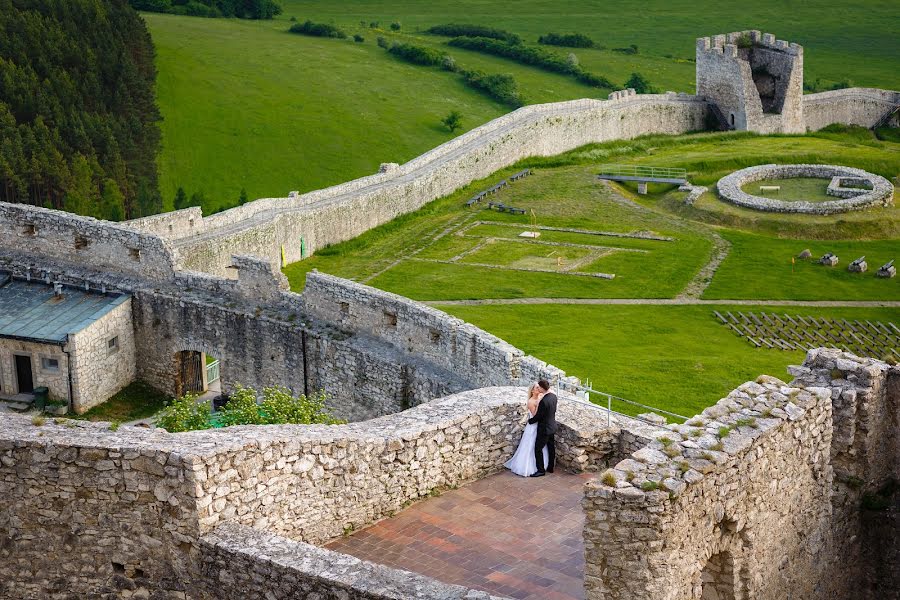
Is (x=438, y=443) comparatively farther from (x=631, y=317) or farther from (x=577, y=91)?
(x=577, y=91)

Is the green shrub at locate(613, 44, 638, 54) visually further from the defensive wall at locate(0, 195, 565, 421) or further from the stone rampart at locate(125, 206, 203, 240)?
the defensive wall at locate(0, 195, 565, 421)

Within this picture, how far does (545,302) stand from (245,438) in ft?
95.0

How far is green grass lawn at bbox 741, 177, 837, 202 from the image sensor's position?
61.6 m

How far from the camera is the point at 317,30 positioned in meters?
104

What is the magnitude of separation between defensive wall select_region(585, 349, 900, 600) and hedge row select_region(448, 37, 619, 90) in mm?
85126

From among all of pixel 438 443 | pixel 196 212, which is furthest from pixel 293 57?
pixel 438 443

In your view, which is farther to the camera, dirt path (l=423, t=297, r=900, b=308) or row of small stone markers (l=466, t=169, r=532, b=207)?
row of small stone markers (l=466, t=169, r=532, b=207)

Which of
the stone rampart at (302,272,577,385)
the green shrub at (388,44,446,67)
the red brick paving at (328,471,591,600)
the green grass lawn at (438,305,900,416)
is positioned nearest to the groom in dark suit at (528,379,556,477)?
the red brick paving at (328,471,591,600)

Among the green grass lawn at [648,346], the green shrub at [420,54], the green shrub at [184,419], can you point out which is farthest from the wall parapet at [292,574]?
the green shrub at [420,54]

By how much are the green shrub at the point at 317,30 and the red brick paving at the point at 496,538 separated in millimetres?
86632

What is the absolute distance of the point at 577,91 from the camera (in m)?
99.6

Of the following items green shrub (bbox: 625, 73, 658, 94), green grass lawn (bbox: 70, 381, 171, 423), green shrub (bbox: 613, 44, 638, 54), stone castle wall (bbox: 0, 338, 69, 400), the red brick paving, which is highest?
the red brick paving

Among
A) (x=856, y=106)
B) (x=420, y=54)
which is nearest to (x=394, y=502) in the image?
(x=856, y=106)

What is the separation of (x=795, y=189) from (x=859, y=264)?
1258 cm
